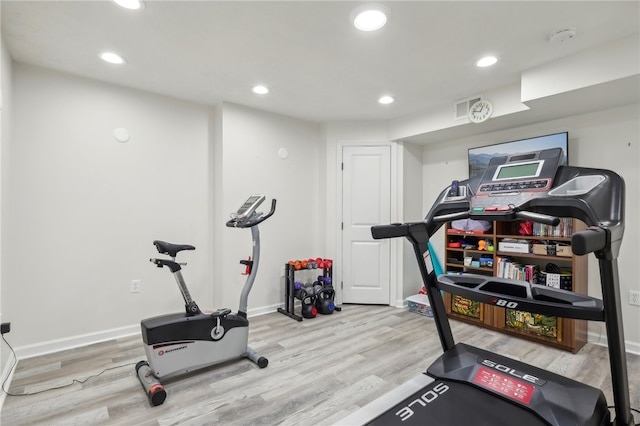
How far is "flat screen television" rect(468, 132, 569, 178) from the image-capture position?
2889mm

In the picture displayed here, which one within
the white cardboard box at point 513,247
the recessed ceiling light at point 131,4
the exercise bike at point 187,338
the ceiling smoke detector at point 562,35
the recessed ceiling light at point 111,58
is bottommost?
the exercise bike at point 187,338

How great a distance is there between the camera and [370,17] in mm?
1932

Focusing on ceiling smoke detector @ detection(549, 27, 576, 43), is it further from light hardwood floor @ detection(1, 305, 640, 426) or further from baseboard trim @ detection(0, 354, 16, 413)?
baseboard trim @ detection(0, 354, 16, 413)

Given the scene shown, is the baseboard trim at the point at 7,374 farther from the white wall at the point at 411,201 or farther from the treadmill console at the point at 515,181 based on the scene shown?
the white wall at the point at 411,201

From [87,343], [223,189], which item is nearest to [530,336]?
[223,189]

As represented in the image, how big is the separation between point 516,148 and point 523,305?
96.4 inches

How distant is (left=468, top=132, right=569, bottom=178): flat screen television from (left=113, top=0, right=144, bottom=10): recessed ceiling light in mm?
2801

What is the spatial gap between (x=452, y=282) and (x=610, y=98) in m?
2.23

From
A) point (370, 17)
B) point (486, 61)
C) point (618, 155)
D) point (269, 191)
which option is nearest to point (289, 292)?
point (269, 191)

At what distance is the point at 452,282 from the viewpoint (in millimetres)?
1622

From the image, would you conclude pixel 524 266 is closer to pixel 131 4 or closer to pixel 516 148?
pixel 516 148

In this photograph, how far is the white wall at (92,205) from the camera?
2512 millimetres

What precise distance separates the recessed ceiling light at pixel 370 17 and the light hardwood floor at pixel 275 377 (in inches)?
91.5

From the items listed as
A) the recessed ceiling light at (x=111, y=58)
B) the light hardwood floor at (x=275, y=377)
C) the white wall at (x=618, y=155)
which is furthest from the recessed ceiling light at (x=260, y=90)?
the white wall at (x=618, y=155)
